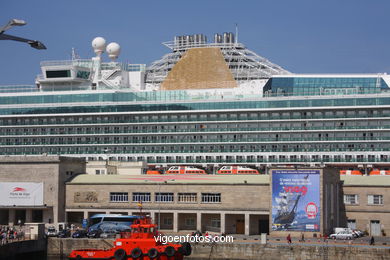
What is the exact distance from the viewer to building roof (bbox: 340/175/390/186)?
4250 inches

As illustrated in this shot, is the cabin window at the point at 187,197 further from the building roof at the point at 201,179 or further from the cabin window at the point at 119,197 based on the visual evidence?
the cabin window at the point at 119,197

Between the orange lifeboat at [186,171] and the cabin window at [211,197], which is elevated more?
the orange lifeboat at [186,171]

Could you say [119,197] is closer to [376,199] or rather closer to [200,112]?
[376,199]

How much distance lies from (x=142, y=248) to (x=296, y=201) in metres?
26.6

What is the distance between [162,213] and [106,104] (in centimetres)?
5017

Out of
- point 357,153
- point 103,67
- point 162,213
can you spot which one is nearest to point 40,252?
point 162,213

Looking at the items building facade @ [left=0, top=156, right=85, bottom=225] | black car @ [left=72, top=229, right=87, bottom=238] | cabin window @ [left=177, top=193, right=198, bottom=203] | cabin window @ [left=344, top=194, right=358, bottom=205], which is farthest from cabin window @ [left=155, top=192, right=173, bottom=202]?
cabin window @ [left=344, top=194, right=358, bottom=205]

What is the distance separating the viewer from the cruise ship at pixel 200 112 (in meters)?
144

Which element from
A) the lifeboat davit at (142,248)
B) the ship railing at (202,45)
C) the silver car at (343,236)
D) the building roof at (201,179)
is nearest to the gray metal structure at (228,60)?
the ship railing at (202,45)

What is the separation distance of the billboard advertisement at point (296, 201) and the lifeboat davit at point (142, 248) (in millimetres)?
22953

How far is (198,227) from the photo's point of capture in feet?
357

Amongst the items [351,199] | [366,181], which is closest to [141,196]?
[351,199]

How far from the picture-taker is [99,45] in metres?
168

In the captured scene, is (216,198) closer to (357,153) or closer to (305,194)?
(305,194)
